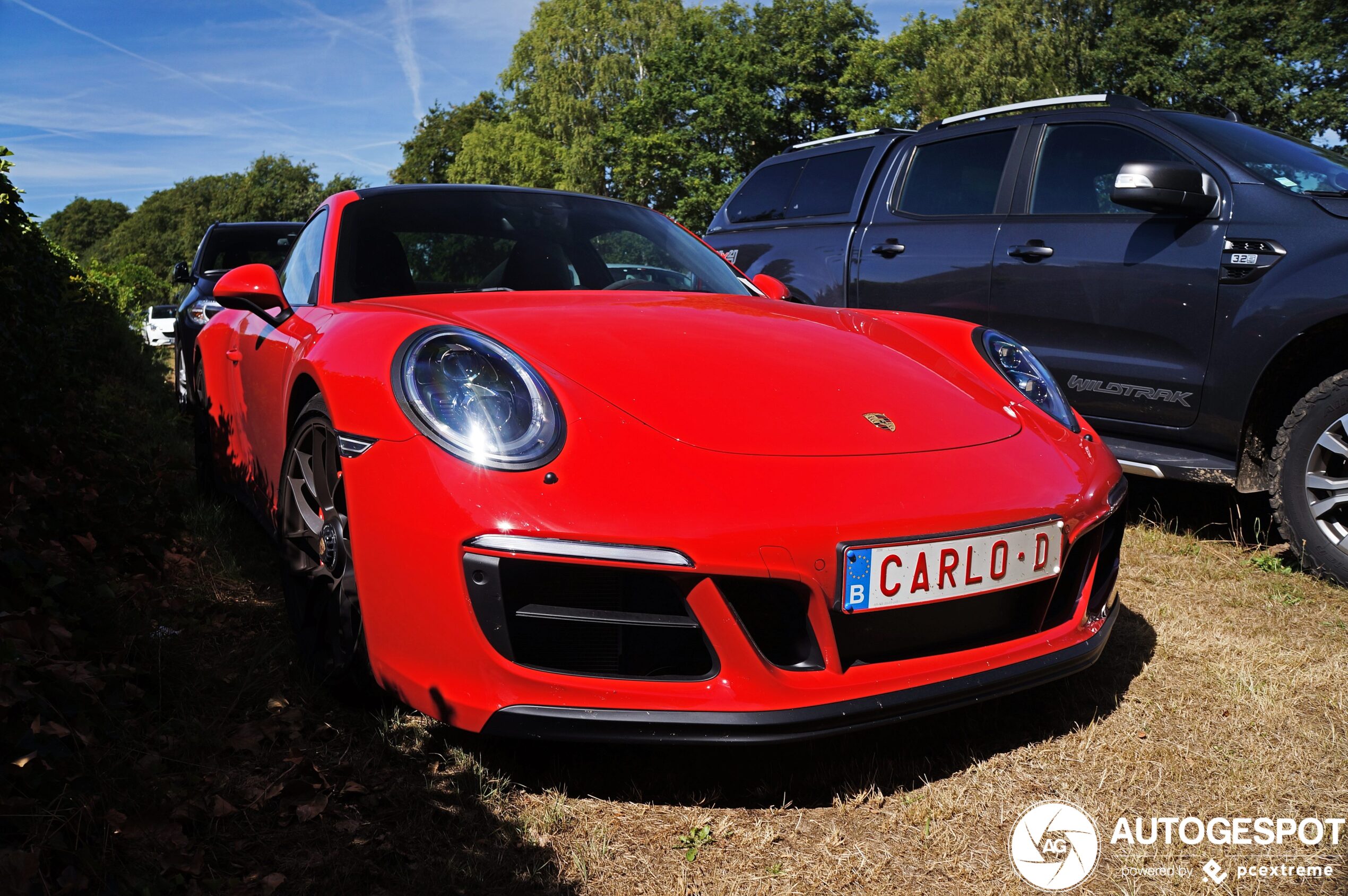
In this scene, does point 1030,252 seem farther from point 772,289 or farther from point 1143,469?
point 772,289

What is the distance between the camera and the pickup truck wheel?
3318mm

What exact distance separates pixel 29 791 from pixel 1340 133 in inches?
1275

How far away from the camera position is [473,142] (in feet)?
191

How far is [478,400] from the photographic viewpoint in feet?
6.76

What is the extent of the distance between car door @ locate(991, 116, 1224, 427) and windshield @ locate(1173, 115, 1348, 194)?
0.47 ft

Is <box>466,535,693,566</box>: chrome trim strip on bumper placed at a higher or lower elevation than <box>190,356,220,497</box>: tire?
higher

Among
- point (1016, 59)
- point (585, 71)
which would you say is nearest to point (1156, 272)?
point (1016, 59)

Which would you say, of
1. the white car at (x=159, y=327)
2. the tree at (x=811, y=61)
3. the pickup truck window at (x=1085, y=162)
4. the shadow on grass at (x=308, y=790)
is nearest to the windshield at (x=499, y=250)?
the shadow on grass at (x=308, y=790)

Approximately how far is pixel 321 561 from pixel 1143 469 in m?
2.92

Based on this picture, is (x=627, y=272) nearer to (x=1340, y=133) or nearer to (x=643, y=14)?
(x=1340, y=133)

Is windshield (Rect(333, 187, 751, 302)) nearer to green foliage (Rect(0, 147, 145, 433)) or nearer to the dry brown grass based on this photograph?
green foliage (Rect(0, 147, 145, 433))

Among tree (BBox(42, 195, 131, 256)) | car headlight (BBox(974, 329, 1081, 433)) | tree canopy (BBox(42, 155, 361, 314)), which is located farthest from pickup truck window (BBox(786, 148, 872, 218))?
tree (BBox(42, 195, 131, 256))

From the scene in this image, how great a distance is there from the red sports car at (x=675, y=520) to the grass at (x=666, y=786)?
0.74ft

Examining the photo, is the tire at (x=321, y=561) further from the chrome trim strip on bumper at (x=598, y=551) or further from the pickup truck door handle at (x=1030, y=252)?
the pickup truck door handle at (x=1030, y=252)
